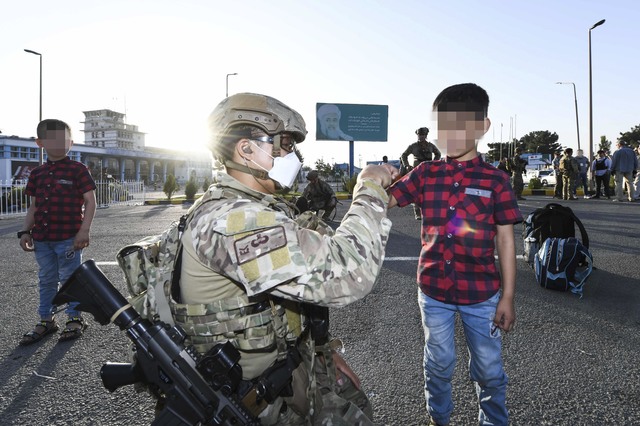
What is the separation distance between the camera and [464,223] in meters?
2.24

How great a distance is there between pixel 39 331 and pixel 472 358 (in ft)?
11.7

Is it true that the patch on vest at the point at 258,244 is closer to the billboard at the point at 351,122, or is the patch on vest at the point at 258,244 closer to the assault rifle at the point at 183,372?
the assault rifle at the point at 183,372

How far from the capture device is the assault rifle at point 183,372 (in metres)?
1.30

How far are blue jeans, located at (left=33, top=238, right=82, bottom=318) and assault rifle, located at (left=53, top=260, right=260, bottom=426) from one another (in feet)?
9.63

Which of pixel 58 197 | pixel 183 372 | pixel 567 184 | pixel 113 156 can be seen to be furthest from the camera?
pixel 113 156

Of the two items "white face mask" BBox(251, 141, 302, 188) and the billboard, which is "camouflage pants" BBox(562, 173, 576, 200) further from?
"white face mask" BBox(251, 141, 302, 188)

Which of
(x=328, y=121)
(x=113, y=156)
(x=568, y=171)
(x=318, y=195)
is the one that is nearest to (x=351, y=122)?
(x=328, y=121)

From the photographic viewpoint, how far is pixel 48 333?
3879mm

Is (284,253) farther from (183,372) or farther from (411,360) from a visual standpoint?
(411,360)

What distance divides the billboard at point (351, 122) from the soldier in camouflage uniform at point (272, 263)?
23501 mm

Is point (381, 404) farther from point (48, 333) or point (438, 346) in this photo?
point (48, 333)

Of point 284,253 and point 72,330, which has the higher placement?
point 284,253

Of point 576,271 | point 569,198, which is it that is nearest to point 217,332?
point 576,271

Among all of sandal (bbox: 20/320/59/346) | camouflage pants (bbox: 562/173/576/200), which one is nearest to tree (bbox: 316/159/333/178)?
camouflage pants (bbox: 562/173/576/200)
